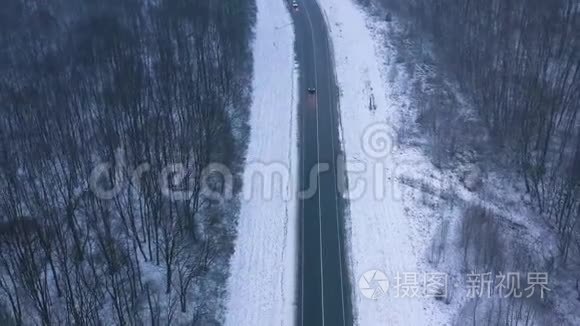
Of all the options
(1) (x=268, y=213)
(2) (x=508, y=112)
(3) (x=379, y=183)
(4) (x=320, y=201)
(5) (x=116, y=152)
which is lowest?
(1) (x=268, y=213)

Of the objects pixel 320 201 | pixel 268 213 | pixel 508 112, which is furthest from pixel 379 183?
pixel 508 112

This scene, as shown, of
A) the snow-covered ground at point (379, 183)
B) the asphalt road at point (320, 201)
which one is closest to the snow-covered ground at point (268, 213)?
the asphalt road at point (320, 201)

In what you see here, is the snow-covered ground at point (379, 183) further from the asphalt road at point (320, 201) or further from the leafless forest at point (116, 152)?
the leafless forest at point (116, 152)

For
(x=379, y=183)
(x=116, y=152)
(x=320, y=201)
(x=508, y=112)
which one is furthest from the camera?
(x=508, y=112)

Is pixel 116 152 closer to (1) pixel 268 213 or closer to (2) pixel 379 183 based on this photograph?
(1) pixel 268 213

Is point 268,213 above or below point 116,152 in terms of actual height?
below

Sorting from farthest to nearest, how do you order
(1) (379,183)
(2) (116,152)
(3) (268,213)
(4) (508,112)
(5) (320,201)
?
(4) (508,112)
(1) (379,183)
(2) (116,152)
(5) (320,201)
(3) (268,213)

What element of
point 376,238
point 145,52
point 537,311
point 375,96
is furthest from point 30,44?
point 537,311
